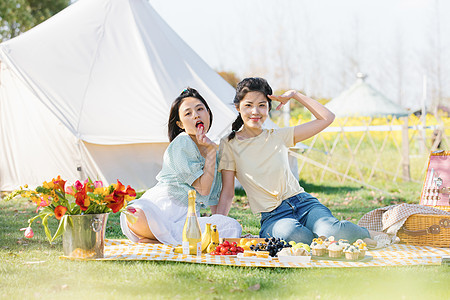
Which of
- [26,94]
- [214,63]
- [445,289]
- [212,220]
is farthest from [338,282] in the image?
[214,63]

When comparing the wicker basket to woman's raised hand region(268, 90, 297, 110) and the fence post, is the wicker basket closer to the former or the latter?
woman's raised hand region(268, 90, 297, 110)

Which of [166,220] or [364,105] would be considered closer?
[166,220]

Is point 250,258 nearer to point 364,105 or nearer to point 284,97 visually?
point 284,97

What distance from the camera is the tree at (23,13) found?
13612 mm

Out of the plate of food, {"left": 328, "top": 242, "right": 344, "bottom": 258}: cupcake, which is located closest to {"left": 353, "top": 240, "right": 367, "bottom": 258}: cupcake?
{"left": 328, "top": 242, "right": 344, "bottom": 258}: cupcake

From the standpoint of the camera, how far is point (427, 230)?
3.53 metres

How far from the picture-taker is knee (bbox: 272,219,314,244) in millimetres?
3211

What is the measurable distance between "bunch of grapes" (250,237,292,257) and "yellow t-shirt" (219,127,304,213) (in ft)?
1.20

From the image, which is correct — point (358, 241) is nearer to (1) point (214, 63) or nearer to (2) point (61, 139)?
(2) point (61, 139)

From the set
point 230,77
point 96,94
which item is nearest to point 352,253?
point 96,94

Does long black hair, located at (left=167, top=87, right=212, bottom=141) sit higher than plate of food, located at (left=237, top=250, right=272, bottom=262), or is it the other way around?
long black hair, located at (left=167, top=87, right=212, bottom=141)

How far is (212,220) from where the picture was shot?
11.2 feet

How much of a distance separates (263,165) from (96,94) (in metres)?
3.89

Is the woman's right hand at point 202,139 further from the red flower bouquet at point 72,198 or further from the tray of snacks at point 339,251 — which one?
the tray of snacks at point 339,251
